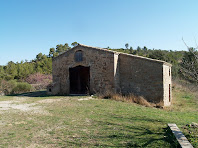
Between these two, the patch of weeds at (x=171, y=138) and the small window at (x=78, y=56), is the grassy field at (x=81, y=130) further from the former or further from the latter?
the small window at (x=78, y=56)

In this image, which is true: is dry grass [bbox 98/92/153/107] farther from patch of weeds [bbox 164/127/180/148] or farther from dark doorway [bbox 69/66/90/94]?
dark doorway [bbox 69/66/90/94]

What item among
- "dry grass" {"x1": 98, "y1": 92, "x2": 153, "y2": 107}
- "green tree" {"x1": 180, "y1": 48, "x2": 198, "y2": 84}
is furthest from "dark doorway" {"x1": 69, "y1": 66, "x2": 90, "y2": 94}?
"green tree" {"x1": 180, "y1": 48, "x2": 198, "y2": 84}

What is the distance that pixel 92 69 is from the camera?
15047 millimetres

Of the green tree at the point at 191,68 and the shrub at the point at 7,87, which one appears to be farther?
the shrub at the point at 7,87

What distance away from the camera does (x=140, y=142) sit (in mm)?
4914

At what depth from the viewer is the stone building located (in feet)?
41.4

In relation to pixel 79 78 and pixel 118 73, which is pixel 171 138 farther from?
pixel 79 78

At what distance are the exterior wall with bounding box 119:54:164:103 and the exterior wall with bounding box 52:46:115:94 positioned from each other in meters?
0.99

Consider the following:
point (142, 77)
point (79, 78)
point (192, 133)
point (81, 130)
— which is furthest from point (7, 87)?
point (192, 133)

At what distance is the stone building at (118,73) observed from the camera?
12609 millimetres

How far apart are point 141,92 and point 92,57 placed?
5.06m

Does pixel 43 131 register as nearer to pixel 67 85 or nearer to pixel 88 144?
pixel 88 144

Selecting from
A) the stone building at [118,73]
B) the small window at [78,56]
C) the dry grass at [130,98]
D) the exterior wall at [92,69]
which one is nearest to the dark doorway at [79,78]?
the exterior wall at [92,69]

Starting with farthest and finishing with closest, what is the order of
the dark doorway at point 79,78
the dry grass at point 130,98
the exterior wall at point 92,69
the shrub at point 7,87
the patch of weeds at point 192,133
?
the shrub at point 7,87, the dark doorway at point 79,78, the exterior wall at point 92,69, the dry grass at point 130,98, the patch of weeds at point 192,133
